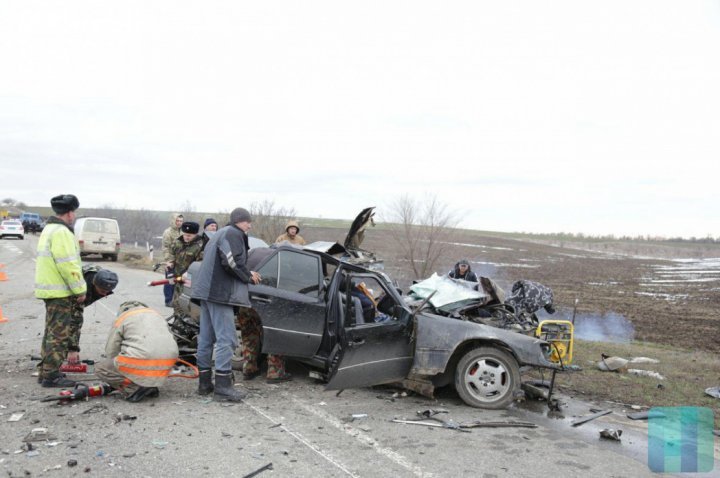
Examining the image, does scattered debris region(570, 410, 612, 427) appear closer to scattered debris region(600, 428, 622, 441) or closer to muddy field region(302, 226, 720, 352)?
scattered debris region(600, 428, 622, 441)

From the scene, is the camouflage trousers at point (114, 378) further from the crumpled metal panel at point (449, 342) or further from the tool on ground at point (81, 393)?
the crumpled metal panel at point (449, 342)

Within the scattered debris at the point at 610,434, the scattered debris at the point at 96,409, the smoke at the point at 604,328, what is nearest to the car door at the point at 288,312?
the scattered debris at the point at 96,409

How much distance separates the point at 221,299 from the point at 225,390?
908mm

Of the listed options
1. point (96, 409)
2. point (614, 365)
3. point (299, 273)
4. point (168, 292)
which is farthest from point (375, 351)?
point (168, 292)

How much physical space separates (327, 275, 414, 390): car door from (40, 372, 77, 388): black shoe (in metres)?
2.64

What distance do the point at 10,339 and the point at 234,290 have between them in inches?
163

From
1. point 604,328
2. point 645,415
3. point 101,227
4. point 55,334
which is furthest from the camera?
point 101,227

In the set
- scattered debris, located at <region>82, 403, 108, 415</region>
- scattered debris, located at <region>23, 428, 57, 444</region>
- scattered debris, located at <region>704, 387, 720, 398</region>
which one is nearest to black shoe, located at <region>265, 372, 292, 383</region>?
scattered debris, located at <region>82, 403, 108, 415</region>

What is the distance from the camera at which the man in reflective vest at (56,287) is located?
530 cm

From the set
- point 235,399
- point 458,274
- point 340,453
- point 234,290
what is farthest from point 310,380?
point 458,274

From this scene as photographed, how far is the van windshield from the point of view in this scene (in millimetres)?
20781

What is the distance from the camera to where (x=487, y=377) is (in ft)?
18.4

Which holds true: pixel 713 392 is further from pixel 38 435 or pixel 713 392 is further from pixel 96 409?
pixel 38 435

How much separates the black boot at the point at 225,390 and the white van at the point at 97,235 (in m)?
17.7
